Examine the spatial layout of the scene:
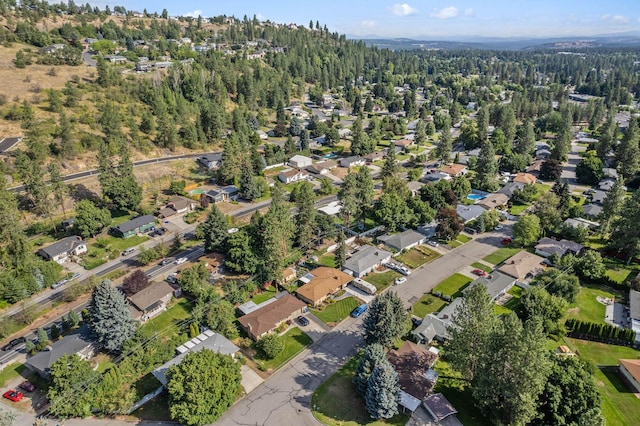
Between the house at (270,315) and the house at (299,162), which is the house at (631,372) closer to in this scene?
the house at (270,315)

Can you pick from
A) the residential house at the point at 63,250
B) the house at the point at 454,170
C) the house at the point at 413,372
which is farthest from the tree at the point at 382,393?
the house at the point at 454,170

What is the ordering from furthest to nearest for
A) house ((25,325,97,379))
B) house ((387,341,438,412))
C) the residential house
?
1. the residential house
2. house ((25,325,97,379))
3. house ((387,341,438,412))

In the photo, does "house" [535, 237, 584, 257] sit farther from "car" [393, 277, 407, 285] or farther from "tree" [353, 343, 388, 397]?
"tree" [353, 343, 388, 397]

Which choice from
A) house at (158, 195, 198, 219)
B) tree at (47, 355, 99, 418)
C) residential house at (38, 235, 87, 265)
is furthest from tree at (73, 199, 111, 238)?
tree at (47, 355, 99, 418)

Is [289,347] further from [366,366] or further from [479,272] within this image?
[479,272]

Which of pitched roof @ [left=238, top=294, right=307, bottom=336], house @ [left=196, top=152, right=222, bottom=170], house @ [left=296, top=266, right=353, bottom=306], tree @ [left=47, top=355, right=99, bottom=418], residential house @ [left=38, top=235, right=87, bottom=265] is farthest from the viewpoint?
house @ [left=196, top=152, right=222, bottom=170]

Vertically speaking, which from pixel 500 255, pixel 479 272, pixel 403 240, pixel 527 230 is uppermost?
pixel 527 230

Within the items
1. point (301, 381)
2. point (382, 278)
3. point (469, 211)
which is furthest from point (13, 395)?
point (469, 211)

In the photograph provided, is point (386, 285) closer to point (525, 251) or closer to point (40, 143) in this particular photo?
point (525, 251)
